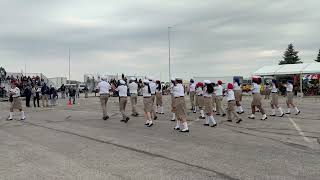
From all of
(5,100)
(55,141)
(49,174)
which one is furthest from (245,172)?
(5,100)

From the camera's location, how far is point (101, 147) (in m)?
10.1

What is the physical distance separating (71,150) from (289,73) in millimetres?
37546

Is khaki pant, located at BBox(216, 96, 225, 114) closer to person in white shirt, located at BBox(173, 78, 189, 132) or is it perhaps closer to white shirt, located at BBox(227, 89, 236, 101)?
white shirt, located at BBox(227, 89, 236, 101)

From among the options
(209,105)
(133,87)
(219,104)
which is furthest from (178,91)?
(219,104)

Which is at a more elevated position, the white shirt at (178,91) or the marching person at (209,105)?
the white shirt at (178,91)

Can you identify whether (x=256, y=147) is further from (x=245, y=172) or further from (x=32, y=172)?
(x=32, y=172)


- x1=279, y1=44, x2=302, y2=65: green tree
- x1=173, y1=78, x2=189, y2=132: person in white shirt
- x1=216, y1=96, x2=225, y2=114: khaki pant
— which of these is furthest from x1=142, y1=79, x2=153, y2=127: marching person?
x1=279, y1=44, x2=302, y2=65: green tree

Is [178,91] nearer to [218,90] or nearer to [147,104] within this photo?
[147,104]

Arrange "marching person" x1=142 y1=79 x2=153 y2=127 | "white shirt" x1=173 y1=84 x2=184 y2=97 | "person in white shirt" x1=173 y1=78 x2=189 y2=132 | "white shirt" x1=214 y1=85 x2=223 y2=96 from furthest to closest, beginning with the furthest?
"white shirt" x1=214 y1=85 x2=223 y2=96 < "marching person" x1=142 y1=79 x2=153 y2=127 < "white shirt" x1=173 y1=84 x2=184 y2=97 < "person in white shirt" x1=173 y1=78 x2=189 y2=132

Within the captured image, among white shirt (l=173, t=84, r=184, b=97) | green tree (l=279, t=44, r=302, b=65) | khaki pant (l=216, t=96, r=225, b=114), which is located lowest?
khaki pant (l=216, t=96, r=225, b=114)

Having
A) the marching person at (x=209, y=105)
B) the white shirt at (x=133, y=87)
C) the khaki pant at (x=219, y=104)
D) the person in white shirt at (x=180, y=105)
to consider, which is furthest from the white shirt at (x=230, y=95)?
the white shirt at (x=133, y=87)

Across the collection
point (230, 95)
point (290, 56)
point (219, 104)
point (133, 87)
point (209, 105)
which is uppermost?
point (290, 56)

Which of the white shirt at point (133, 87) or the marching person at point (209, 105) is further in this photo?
the white shirt at point (133, 87)

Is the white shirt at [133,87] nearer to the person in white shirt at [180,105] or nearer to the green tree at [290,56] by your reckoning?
the person in white shirt at [180,105]
